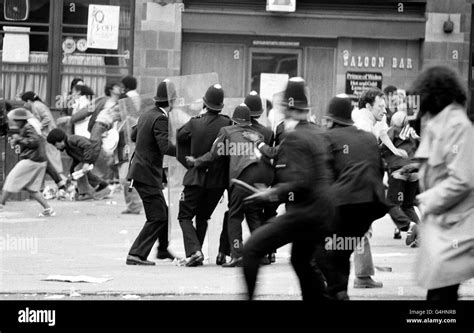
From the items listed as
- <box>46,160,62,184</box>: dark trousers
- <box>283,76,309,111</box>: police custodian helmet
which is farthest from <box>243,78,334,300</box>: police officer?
<box>46,160,62,184</box>: dark trousers

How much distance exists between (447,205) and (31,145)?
434 inches

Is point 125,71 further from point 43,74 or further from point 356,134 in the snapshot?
point 356,134

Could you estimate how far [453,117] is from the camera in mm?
7324

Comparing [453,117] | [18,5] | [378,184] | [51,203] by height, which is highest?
[18,5]

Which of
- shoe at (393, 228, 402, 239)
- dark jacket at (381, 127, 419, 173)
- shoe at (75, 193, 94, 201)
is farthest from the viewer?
shoe at (75, 193, 94, 201)

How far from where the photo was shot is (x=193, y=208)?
12820mm

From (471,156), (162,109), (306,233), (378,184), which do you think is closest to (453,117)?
(471,156)

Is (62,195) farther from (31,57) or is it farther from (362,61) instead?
(362,61)

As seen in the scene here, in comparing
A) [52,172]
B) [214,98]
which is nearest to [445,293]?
[214,98]

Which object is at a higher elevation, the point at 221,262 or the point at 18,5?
the point at 18,5

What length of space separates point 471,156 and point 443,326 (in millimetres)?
1762

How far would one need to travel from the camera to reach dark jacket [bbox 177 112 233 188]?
12750 mm

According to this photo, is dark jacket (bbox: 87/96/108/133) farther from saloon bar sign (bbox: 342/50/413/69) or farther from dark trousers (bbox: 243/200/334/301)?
dark trousers (bbox: 243/200/334/301)

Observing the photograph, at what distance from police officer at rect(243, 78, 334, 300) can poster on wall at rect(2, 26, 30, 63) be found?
14.2 metres
